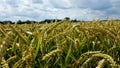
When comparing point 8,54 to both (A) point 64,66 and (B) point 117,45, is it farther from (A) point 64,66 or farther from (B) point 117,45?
(B) point 117,45

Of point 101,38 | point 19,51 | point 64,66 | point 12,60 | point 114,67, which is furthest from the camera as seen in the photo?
point 101,38

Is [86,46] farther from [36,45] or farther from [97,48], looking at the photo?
[36,45]

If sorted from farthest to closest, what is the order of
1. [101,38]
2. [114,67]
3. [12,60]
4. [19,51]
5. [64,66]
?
[101,38]
[19,51]
[12,60]
[64,66]
[114,67]

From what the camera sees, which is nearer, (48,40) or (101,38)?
(48,40)

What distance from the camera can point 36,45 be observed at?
3.12 meters

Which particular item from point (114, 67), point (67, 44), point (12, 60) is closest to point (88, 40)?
point (67, 44)

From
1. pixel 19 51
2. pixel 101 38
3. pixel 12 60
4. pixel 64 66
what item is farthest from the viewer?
pixel 101 38

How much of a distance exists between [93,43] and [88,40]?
104 millimetres

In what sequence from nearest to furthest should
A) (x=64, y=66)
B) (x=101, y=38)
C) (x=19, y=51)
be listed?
(x=64, y=66)
(x=19, y=51)
(x=101, y=38)

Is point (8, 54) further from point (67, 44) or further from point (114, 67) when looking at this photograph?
point (114, 67)

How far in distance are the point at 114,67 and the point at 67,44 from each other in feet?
3.08

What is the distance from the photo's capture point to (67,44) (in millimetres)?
3162

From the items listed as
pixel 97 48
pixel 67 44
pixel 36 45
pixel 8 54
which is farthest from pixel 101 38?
pixel 8 54

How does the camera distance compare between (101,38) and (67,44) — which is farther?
(101,38)
